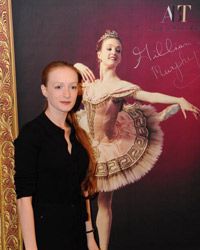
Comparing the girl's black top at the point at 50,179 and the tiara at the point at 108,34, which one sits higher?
the tiara at the point at 108,34

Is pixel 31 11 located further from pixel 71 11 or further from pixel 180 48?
pixel 180 48

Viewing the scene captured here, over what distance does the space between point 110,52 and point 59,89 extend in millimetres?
505

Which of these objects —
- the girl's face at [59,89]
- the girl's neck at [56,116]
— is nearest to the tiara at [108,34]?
the girl's face at [59,89]

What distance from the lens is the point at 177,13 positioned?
1.92 metres

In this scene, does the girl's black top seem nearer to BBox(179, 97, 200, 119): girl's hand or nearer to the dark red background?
the dark red background

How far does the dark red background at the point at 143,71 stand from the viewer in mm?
1809

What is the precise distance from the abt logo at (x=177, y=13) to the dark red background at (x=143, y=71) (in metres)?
0.01

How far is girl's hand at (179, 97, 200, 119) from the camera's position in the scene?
1.97m

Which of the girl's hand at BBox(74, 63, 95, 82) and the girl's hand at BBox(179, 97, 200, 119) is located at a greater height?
Answer: the girl's hand at BBox(74, 63, 95, 82)

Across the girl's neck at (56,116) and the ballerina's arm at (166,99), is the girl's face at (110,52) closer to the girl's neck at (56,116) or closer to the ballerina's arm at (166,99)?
the ballerina's arm at (166,99)

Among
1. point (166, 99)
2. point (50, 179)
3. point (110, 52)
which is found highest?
point (110, 52)
